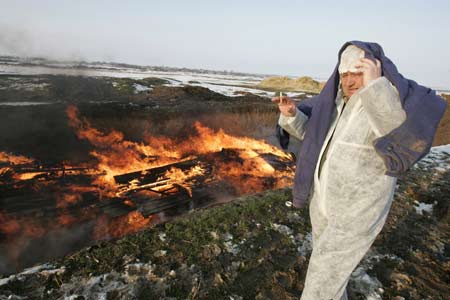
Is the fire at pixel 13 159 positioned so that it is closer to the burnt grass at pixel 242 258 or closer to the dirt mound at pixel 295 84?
the burnt grass at pixel 242 258

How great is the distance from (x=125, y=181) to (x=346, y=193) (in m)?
6.35

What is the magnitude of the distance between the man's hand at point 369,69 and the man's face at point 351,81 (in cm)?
9

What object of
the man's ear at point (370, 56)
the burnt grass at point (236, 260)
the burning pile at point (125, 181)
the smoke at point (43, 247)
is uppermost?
the man's ear at point (370, 56)

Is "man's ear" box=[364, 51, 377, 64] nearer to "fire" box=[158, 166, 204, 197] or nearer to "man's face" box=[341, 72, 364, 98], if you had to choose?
"man's face" box=[341, 72, 364, 98]

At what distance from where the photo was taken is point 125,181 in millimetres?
6949

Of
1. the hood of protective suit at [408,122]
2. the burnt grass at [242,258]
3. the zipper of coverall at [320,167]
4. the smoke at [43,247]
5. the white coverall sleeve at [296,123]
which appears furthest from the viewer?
the smoke at [43,247]

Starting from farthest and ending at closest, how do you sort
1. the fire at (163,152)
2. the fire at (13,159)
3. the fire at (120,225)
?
the fire at (163,152) < the fire at (13,159) < the fire at (120,225)

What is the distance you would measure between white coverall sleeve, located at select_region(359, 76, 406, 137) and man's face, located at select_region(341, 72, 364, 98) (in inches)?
7.8

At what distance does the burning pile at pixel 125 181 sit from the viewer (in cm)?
534

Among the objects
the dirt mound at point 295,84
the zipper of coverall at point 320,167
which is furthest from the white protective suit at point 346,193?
the dirt mound at point 295,84

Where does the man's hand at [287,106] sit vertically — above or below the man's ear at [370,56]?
below

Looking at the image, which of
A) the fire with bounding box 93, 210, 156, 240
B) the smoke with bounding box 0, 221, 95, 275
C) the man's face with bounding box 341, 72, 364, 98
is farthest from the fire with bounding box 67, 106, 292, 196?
the man's face with bounding box 341, 72, 364, 98

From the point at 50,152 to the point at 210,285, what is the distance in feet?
26.6

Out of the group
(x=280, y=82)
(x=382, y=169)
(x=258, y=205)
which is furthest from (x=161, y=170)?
(x=280, y=82)
